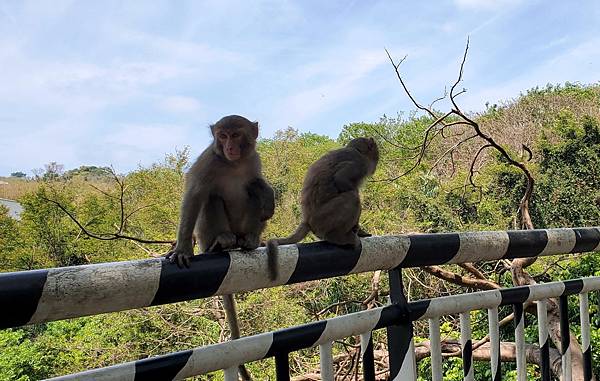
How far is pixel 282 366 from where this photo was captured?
1.11m

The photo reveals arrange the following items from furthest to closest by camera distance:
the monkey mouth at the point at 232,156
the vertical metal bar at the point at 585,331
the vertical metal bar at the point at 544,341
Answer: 1. the monkey mouth at the point at 232,156
2. the vertical metal bar at the point at 585,331
3. the vertical metal bar at the point at 544,341

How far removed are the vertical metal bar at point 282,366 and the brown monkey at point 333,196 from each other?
1.12 meters

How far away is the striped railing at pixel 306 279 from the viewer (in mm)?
809

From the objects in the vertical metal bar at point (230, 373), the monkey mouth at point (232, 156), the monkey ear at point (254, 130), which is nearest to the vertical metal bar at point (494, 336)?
the vertical metal bar at point (230, 373)

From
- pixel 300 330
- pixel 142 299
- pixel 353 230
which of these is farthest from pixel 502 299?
pixel 142 299

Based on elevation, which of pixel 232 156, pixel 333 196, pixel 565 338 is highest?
pixel 232 156

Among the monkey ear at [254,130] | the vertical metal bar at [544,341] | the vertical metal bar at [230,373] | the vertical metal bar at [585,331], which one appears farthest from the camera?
the monkey ear at [254,130]

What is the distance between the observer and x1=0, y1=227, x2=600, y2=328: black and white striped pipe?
783mm

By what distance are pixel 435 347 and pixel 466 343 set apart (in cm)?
11

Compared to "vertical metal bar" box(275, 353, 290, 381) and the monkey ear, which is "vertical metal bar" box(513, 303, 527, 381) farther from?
the monkey ear

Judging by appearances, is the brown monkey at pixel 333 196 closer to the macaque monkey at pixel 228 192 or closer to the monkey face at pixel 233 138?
the macaque monkey at pixel 228 192

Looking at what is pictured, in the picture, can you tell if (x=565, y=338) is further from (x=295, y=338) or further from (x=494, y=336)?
(x=295, y=338)

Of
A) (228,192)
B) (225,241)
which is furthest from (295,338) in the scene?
(228,192)

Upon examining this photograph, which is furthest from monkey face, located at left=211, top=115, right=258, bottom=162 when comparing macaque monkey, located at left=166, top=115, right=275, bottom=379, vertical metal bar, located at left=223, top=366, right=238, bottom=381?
vertical metal bar, located at left=223, top=366, right=238, bottom=381
